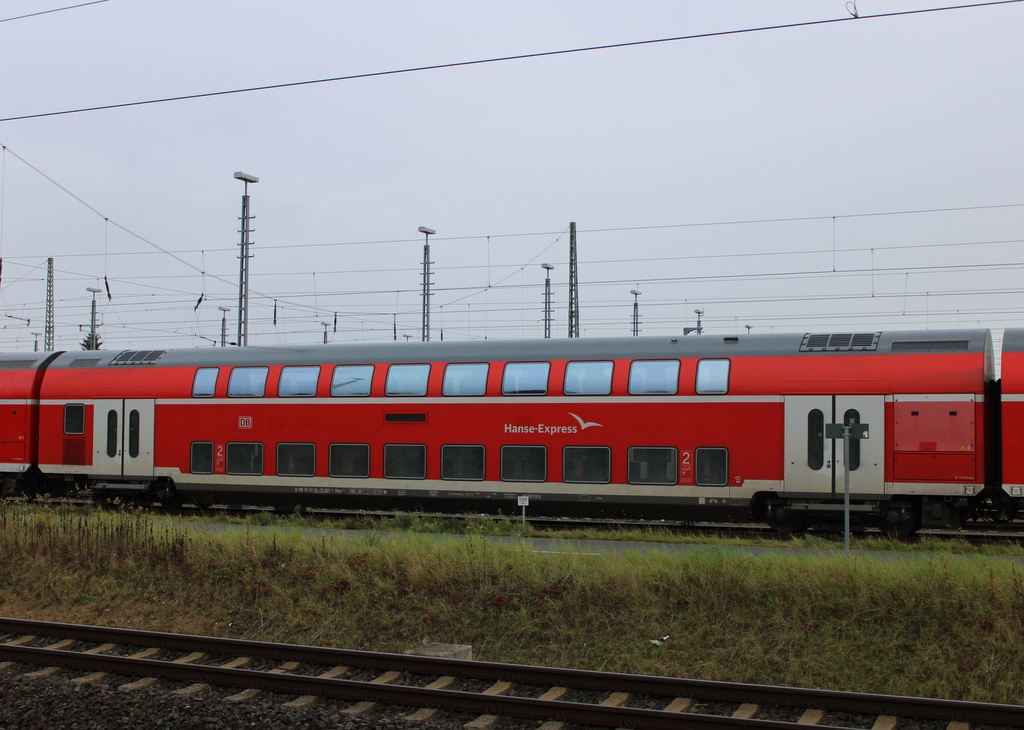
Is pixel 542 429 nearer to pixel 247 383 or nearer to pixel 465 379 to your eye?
pixel 465 379

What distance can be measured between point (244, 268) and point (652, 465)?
16.5 meters

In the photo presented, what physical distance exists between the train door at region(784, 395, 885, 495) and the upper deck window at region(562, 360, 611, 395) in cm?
341

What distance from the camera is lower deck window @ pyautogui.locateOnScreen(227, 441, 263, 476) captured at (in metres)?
20.2

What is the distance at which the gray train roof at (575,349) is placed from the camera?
16219mm

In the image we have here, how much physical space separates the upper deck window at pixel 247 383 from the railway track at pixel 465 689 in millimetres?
9941

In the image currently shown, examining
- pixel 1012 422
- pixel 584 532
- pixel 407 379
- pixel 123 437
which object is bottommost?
pixel 584 532

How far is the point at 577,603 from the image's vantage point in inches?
450

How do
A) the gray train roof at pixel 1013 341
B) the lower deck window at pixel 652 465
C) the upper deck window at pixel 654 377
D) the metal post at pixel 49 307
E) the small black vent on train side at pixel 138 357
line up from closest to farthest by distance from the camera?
the gray train roof at pixel 1013 341
the lower deck window at pixel 652 465
the upper deck window at pixel 654 377
the small black vent on train side at pixel 138 357
the metal post at pixel 49 307

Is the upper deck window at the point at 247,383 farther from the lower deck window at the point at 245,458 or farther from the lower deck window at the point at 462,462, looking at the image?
the lower deck window at the point at 462,462

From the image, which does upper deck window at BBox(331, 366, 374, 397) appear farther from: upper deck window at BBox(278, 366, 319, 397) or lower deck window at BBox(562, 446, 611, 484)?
lower deck window at BBox(562, 446, 611, 484)

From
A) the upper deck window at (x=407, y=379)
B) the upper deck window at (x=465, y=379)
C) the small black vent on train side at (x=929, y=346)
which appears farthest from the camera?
the upper deck window at (x=407, y=379)

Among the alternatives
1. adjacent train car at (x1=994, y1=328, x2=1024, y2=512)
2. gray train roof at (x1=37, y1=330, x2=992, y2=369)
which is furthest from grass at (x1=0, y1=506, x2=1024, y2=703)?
gray train roof at (x1=37, y1=330, x2=992, y2=369)

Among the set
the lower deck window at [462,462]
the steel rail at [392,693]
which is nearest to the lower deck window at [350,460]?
the lower deck window at [462,462]

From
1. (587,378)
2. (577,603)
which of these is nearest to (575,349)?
(587,378)
